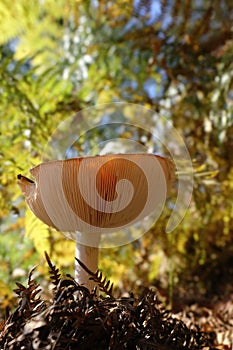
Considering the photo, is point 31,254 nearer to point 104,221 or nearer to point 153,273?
point 153,273

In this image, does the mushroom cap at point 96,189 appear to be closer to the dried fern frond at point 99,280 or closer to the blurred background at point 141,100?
the dried fern frond at point 99,280

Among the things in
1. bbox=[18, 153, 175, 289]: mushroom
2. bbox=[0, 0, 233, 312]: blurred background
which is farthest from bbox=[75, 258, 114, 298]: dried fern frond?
bbox=[0, 0, 233, 312]: blurred background

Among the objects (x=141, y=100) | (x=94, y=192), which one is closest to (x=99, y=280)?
(x=94, y=192)

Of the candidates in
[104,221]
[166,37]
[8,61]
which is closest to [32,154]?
[8,61]

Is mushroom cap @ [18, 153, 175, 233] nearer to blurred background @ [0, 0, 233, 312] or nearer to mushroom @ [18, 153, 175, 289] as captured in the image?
mushroom @ [18, 153, 175, 289]

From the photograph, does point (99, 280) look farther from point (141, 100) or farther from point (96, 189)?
point (141, 100)

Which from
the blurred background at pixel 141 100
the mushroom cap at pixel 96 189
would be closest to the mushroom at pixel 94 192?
the mushroom cap at pixel 96 189

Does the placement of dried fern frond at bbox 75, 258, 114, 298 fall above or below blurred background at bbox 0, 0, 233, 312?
below
